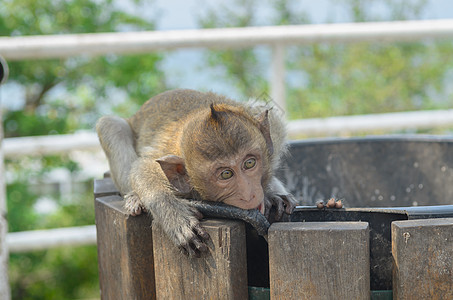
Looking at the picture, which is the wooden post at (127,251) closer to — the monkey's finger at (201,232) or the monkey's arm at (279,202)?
the monkey's finger at (201,232)

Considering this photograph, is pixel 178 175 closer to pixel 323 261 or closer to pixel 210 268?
pixel 210 268

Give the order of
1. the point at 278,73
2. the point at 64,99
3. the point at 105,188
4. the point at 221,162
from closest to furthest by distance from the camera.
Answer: the point at 221,162 → the point at 105,188 → the point at 278,73 → the point at 64,99

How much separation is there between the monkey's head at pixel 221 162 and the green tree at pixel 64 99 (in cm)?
615

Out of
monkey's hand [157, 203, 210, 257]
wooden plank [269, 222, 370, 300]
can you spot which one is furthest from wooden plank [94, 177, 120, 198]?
wooden plank [269, 222, 370, 300]

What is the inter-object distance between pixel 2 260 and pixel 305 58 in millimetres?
8777

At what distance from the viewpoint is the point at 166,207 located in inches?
86.1

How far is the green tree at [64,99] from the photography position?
8.30m

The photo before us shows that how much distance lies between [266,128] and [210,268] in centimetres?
75

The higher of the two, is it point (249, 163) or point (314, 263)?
point (249, 163)

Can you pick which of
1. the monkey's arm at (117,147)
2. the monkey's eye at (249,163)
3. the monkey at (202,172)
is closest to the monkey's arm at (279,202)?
the monkey at (202,172)

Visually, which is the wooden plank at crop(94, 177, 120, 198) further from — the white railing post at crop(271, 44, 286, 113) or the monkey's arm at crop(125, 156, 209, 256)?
the white railing post at crop(271, 44, 286, 113)

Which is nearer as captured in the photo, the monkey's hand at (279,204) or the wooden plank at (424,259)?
the wooden plank at (424,259)

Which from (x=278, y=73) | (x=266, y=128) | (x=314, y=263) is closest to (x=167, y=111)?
(x=266, y=128)

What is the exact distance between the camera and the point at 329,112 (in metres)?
9.54
